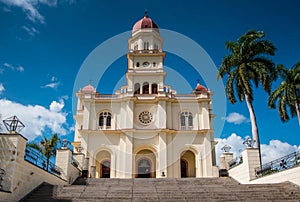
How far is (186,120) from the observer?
3303 cm

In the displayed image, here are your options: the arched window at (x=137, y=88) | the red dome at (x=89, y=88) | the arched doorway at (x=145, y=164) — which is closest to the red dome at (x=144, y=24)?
the arched window at (x=137, y=88)

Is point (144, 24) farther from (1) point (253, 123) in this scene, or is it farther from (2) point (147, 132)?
(1) point (253, 123)

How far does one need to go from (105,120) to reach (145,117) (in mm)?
4540

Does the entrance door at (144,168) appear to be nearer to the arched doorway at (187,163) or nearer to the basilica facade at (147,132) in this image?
the basilica facade at (147,132)

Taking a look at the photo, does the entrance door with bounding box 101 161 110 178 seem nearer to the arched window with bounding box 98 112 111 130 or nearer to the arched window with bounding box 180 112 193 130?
the arched window with bounding box 98 112 111 130

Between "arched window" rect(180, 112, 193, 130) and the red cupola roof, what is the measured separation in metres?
12.7

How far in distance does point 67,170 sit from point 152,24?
24801 millimetres

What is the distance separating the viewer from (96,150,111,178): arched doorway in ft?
104

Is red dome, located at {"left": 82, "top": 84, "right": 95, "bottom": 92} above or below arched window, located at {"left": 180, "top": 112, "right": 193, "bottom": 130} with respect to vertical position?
above

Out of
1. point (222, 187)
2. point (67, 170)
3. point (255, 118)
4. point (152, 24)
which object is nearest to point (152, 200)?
point (222, 187)

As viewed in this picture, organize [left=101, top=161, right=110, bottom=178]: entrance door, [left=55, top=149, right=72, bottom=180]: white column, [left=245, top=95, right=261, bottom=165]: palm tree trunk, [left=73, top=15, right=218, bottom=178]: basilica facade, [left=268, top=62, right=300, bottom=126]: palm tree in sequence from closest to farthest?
[left=55, top=149, right=72, bottom=180]: white column, [left=245, top=95, right=261, bottom=165]: palm tree trunk, [left=268, top=62, right=300, bottom=126]: palm tree, [left=73, top=15, right=218, bottom=178]: basilica facade, [left=101, top=161, right=110, bottom=178]: entrance door

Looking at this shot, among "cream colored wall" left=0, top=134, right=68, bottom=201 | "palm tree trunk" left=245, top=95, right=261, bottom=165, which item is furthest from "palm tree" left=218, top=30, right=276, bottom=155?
"cream colored wall" left=0, top=134, right=68, bottom=201

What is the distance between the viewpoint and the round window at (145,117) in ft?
107

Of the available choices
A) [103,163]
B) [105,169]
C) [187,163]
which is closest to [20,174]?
[105,169]
